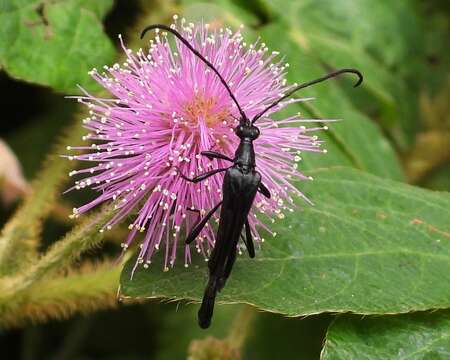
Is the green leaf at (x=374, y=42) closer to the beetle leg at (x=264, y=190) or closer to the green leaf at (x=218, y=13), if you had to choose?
the green leaf at (x=218, y=13)

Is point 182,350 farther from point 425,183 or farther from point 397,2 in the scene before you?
point 397,2

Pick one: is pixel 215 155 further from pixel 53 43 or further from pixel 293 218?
pixel 53 43

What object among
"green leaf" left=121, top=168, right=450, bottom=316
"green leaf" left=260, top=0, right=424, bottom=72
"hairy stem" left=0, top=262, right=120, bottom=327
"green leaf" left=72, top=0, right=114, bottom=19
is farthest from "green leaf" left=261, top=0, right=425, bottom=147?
"hairy stem" left=0, top=262, right=120, bottom=327

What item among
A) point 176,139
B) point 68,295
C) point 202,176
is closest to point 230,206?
point 202,176

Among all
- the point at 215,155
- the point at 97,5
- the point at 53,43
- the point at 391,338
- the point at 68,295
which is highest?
the point at 97,5

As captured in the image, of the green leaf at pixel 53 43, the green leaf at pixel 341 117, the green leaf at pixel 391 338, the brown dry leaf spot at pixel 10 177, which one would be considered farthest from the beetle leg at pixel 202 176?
the brown dry leaf spot at pixel 10 177

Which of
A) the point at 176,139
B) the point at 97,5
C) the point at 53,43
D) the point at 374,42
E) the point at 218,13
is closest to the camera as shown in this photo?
the point at 176,139
